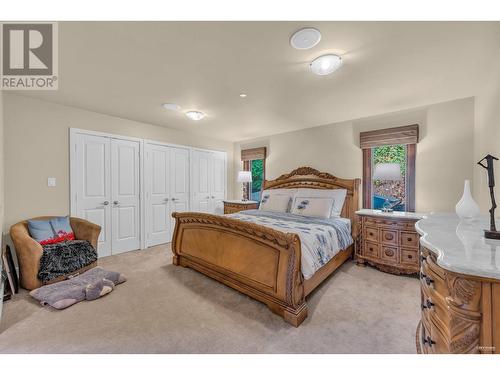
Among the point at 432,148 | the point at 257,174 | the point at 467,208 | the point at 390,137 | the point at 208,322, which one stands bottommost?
the point at 208,322

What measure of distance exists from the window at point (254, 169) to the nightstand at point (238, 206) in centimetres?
56

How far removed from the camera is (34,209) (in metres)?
2.86

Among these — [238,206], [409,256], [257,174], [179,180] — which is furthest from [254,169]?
[409,256]

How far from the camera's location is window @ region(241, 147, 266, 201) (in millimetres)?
4996

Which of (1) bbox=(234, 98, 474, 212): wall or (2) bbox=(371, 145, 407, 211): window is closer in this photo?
(1) bbox=(234, 98, 474, 212): wall

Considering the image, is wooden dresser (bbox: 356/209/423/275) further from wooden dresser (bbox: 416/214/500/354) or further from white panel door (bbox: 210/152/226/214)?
white panel door (bbox: 210/152/226/214)

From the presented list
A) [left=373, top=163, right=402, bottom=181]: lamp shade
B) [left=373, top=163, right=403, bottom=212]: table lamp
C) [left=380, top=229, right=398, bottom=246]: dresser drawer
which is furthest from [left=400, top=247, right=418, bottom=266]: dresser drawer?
[left=373, top=163, right=402, bottom=181]: lamp shade

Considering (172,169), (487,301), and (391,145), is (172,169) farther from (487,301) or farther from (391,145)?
(487,301)

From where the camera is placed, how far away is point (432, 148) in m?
2.95

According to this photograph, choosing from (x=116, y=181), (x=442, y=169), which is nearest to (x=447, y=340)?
(x=442, y=169)

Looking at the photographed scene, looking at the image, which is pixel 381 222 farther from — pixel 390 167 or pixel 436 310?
pixel 436 310

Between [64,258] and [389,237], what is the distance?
408 centimetres

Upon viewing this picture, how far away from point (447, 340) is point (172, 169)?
14.4 feet

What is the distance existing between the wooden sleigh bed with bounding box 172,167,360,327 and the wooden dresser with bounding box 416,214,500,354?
0.93 m
